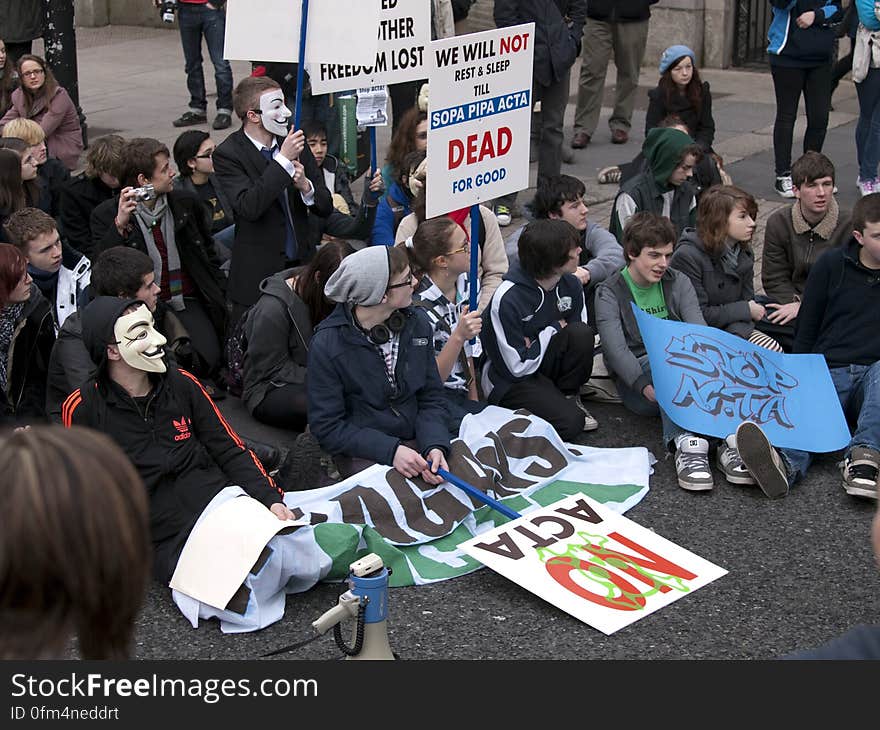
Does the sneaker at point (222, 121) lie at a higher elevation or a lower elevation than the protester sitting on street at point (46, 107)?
lower

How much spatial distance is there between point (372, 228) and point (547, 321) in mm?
1655

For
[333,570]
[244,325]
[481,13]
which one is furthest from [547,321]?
[481,13]

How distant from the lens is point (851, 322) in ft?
19.9

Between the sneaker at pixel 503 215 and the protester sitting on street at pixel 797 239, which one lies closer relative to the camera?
the protester sitting on street at pixel 797 239

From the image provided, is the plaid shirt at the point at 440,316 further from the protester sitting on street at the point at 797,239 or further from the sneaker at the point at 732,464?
the protester sitting on street at the point at 797,239

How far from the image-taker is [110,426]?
15.4ft

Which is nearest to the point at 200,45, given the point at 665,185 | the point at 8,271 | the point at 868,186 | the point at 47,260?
the point at 665,185

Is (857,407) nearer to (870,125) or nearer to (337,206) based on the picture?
(337,206)

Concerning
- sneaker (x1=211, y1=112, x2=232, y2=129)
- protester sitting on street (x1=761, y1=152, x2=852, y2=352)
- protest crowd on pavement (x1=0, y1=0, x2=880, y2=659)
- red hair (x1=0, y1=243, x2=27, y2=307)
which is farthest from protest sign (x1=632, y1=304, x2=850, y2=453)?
sneaker (x1=211, y1=112, x2=232, y2=129)

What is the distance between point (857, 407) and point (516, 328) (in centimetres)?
160

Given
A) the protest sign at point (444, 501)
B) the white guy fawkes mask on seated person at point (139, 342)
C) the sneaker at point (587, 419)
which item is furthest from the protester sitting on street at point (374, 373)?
the sneaker at point (587, 419)

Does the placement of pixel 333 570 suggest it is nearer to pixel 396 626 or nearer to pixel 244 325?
pixel 396 626

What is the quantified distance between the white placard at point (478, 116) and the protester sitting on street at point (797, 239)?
62.5 inches

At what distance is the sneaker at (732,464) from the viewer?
5.57 metres
